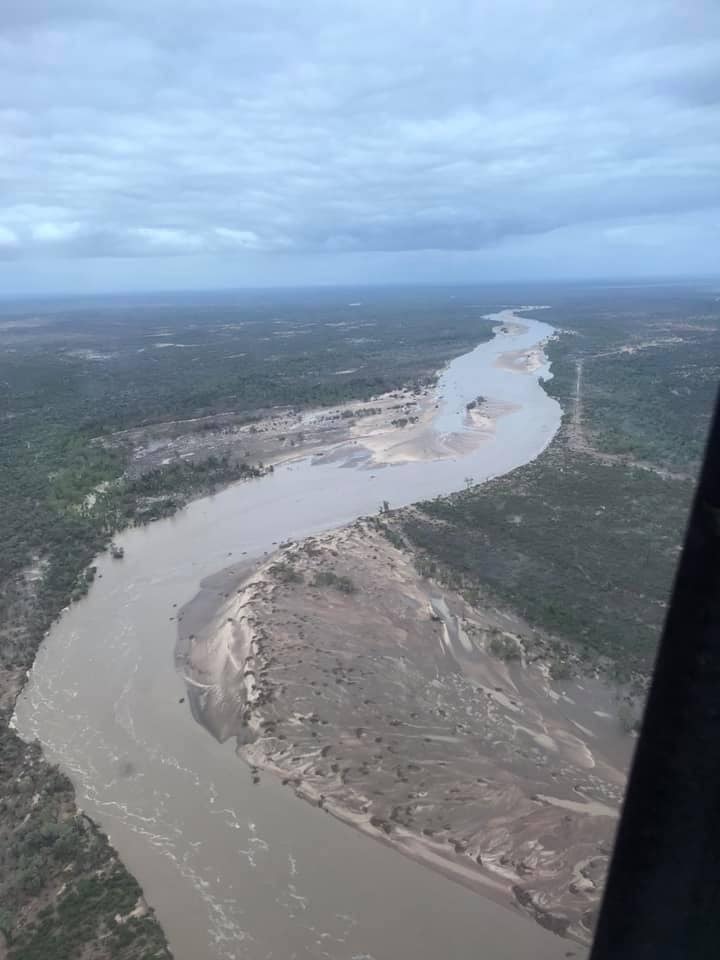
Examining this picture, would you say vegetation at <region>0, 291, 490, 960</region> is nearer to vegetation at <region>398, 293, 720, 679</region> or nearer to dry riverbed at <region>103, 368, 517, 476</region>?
dry riverbed at <region>103, 368, 517, 476</region>

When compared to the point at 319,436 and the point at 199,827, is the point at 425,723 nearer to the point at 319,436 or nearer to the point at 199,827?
the point at 199,827

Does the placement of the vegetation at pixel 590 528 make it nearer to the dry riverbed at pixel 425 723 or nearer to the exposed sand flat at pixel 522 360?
the dry riverbed at pixel 425 723

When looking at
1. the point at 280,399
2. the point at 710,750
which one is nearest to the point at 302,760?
→ the point at 710,750

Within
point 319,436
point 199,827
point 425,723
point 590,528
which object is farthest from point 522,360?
point 199,827

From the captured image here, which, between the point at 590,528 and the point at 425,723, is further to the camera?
the point at 590,528

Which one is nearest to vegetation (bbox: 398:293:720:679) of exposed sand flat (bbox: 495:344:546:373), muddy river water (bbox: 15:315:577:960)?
muddy river water (bbox: 15:315:577:960)
